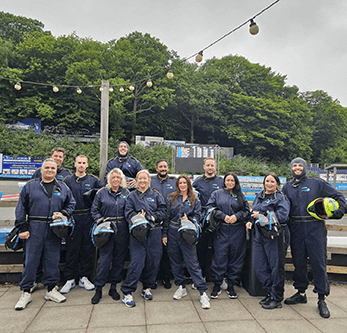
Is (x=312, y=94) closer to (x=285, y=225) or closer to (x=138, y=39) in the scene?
(x=138, y=39)

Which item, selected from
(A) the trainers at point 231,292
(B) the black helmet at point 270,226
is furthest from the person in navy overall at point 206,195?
(B) the black helmet at point 270,226

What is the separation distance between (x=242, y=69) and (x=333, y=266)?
120ft

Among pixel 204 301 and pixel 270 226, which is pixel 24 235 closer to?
pixel 204 301

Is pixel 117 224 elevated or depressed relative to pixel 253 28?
depressed

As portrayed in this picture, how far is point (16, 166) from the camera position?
17.6m

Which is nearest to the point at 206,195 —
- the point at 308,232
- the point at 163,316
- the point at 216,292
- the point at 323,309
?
the point at 216,292

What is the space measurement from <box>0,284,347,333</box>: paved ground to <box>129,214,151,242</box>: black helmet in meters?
0.93

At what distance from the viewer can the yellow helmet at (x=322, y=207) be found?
335 centimetres

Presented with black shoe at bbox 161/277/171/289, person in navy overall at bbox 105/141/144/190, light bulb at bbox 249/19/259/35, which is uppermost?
light bulb at bbox 249/19/259/35

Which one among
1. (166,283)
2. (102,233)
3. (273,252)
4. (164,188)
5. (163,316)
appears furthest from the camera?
(164,188)

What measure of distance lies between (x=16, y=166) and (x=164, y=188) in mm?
16777

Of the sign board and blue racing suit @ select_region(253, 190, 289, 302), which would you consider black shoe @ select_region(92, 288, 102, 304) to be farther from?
the sign board

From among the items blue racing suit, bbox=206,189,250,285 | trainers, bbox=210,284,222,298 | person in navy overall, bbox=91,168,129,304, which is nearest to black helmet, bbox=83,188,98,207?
person in navy overall, bbox=91,168,129,304

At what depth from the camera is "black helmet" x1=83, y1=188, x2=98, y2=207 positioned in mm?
3987
